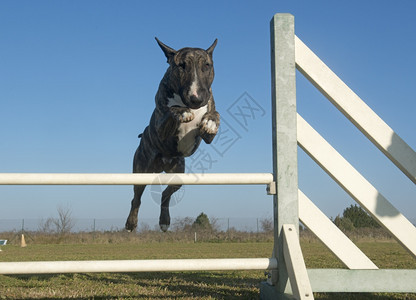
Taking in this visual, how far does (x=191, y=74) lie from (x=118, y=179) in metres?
1.09

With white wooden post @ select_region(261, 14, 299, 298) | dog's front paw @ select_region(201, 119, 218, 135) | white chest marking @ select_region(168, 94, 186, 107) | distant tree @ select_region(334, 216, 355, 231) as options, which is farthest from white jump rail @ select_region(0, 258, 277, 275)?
distant tree @ select_region(334, 216, 355, 231)

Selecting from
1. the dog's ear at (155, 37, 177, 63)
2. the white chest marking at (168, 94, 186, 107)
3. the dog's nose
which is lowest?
the dog's nose

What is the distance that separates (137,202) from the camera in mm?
4652

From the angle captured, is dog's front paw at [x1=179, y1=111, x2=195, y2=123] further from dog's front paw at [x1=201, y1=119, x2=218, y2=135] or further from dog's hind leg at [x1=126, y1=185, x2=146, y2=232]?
dog's hind leg at [x1=126, y1=185, x2=146, y2=232]

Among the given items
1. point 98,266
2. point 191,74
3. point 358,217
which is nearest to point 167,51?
point 191,74

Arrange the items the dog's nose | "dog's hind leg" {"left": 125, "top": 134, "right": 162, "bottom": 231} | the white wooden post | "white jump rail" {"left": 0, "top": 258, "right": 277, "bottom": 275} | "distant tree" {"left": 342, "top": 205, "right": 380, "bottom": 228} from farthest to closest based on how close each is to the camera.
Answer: "distant tree" {"left": 342, "top": 205, "right": 380, "bottom": 228} → "dog's hind leg" {"left": 125, "top": 134, "right": 162, "bottom": 231} → the dog's nose → the white wooden post → "white jump rail" {"left": 0, "top": 258, "right": 277, "bottom": 275}

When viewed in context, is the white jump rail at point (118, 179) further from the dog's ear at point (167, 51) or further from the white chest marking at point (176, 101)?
Result: the dog's ear at point (167, 51)

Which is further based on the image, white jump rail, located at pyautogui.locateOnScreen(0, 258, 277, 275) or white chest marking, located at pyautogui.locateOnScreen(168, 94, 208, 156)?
white chest marking, located at pyautogui.locateOnScreen(168, 94, 208, 156)

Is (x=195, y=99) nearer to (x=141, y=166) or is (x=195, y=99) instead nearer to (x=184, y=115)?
(x=184, y=115)

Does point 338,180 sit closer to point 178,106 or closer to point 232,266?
point 232,266

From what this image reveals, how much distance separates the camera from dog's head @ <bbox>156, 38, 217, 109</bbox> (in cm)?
307

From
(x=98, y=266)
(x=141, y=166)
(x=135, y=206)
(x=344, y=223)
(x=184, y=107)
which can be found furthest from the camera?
(x=344, y=223)

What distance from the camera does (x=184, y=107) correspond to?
325 centimetres

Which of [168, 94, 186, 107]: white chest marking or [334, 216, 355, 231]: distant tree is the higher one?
[168, 94, 186, 107]: white chest marking
